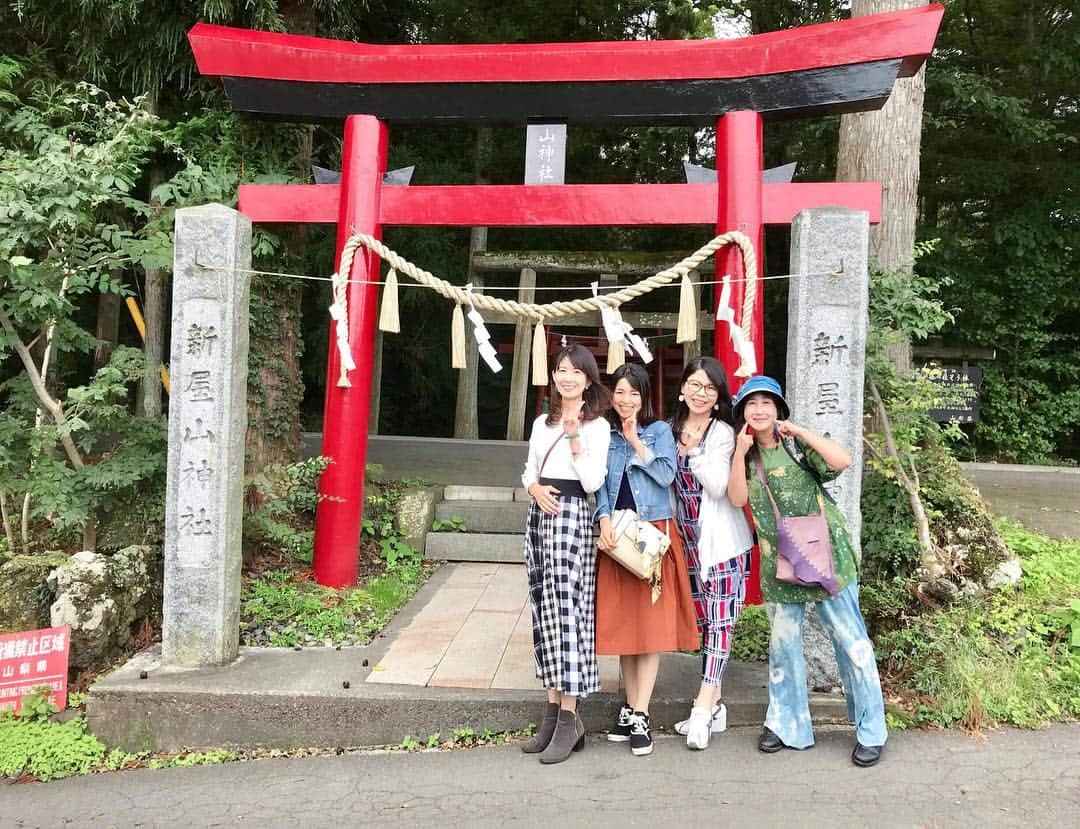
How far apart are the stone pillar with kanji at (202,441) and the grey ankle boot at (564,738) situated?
1.97m

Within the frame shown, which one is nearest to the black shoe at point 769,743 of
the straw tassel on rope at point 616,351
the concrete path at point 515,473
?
the straw tassel on rope at point 616,351

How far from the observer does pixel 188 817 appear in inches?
126

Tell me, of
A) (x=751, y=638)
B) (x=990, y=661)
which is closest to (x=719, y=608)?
(x=751, y=638)

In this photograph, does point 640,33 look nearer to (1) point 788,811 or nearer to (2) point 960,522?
(2) point 960,522

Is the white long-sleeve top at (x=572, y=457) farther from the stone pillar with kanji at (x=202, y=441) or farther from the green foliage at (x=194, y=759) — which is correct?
the green foliage at (x=194, y=759)

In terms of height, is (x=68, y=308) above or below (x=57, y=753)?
above

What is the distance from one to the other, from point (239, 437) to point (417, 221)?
2271mm

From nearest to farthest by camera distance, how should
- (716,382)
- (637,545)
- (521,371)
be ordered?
(637,545) → (716,382) → (521,371)

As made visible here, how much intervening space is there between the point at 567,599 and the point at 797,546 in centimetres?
103

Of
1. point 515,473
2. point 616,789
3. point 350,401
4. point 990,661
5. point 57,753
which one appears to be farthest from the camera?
point 515,473

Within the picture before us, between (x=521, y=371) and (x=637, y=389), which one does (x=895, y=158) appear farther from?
(x=521, y=371)

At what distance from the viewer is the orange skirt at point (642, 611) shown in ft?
11.1

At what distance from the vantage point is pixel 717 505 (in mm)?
3482

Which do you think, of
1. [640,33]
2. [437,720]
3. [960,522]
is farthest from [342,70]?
[640,33]
